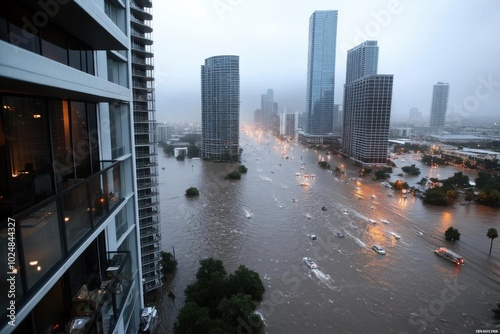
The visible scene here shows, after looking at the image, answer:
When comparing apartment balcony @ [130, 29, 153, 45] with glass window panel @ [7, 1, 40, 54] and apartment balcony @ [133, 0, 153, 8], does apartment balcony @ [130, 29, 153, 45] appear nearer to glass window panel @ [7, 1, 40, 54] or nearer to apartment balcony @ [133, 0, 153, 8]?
apartment balcony @ [133, 0, 153, 8]

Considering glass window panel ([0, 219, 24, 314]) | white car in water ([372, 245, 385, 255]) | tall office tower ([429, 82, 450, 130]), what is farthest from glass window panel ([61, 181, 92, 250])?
tall office tower ([429, 82, 450, 130])

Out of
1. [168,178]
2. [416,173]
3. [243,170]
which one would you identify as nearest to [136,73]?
[168,178]

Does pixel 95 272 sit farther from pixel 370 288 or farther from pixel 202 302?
pixel 370 288

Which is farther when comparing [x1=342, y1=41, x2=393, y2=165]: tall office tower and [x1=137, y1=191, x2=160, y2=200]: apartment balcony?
[x1=342, y1=41, x2=393, y2=165]: tall office tower

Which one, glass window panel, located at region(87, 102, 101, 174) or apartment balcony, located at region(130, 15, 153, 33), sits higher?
apartment balcony, located at region(130, 15, 153, 33)

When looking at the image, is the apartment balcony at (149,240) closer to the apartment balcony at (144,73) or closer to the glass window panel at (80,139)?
the apartment balcony at (144,73)

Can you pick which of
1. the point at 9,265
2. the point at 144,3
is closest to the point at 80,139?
the point at 9,265
